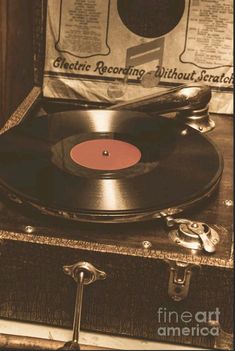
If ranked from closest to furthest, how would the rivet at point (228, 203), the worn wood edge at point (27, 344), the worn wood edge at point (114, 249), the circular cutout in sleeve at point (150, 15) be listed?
the worn wood edge at point (27, 344) < the worn wood edge at point (114, 249) < the rivet at point (228, 203) < the circular cutout in sleeve at point (150, 15)

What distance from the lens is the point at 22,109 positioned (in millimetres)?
1645

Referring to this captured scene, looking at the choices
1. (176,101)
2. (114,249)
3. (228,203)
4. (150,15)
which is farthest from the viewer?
(150,15)

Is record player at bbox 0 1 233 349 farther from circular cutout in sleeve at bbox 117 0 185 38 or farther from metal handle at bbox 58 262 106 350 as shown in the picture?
circular cutout in sleeve at bbox 117 0 185 38

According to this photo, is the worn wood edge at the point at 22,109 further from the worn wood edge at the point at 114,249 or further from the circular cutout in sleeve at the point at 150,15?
the worn wood edge at the point at 114,249

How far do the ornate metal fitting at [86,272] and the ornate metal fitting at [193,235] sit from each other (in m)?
0.17

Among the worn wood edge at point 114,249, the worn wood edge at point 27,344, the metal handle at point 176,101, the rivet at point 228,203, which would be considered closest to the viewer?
the worn wood edge at point 27,344

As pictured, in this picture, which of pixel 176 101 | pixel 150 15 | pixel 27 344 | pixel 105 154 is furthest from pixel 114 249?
pixel 150 15

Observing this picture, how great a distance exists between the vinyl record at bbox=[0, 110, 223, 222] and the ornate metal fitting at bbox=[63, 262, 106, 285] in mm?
96

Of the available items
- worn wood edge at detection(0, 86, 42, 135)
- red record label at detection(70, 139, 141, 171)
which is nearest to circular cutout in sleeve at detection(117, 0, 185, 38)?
worn wood edge at detection(0, 86, 42, 135)

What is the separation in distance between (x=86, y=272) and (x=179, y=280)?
0.60 ft

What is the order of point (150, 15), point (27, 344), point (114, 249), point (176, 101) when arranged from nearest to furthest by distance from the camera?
point (27, 344) < point (114, 249) < point (176, 101) < point (150, 15)

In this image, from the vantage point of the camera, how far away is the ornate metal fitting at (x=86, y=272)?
105 cm

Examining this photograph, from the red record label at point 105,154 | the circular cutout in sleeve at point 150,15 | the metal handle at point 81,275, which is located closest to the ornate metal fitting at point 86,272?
the metal handle at point 81,275

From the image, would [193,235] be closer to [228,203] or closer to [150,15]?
[228,203]
